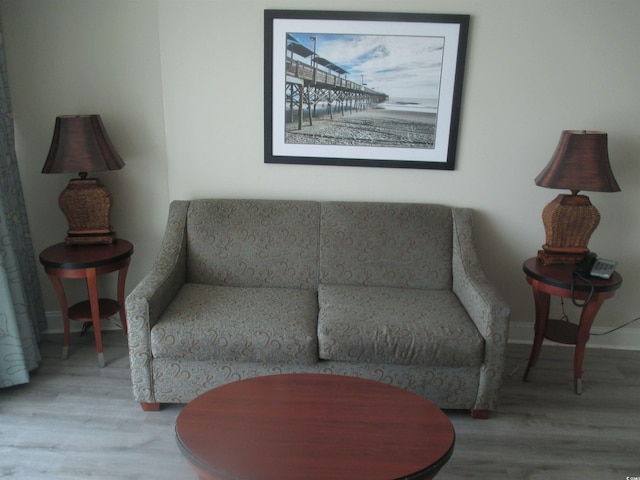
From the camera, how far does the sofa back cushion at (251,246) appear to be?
2.70 meters

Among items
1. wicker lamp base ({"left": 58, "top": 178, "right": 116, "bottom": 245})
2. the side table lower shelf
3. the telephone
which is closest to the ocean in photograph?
the telephone

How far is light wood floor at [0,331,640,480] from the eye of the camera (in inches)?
77.8

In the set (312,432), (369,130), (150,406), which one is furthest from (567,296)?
(150,406)

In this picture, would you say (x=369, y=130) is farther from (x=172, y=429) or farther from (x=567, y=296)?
(x=172, y=429)

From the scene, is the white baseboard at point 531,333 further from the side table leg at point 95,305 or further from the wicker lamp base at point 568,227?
the wicker lamp base at point 568,227

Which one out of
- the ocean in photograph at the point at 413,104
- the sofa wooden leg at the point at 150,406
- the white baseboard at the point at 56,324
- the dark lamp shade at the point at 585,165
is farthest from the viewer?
the white baseboard at the point at 56,324

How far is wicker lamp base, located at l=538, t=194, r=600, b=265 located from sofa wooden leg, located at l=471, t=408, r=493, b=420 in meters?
0.85

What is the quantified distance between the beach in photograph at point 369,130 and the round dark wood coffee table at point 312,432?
148 centimetres

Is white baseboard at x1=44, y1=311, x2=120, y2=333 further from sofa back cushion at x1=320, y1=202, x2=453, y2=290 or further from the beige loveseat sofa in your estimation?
sofa back cushion at x1=320, y1=202, x2=453, y2=290

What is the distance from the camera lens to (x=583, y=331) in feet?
Answer: 8.13

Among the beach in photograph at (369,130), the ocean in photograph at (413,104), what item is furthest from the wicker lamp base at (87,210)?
the ocean in photograph at (413,104)

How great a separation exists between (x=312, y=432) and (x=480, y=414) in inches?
43.4

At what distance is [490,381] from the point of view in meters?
2.22

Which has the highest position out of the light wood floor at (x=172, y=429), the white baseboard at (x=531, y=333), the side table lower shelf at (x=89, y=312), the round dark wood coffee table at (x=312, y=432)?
the round dark wood coffee table at (x=312, y=432)
